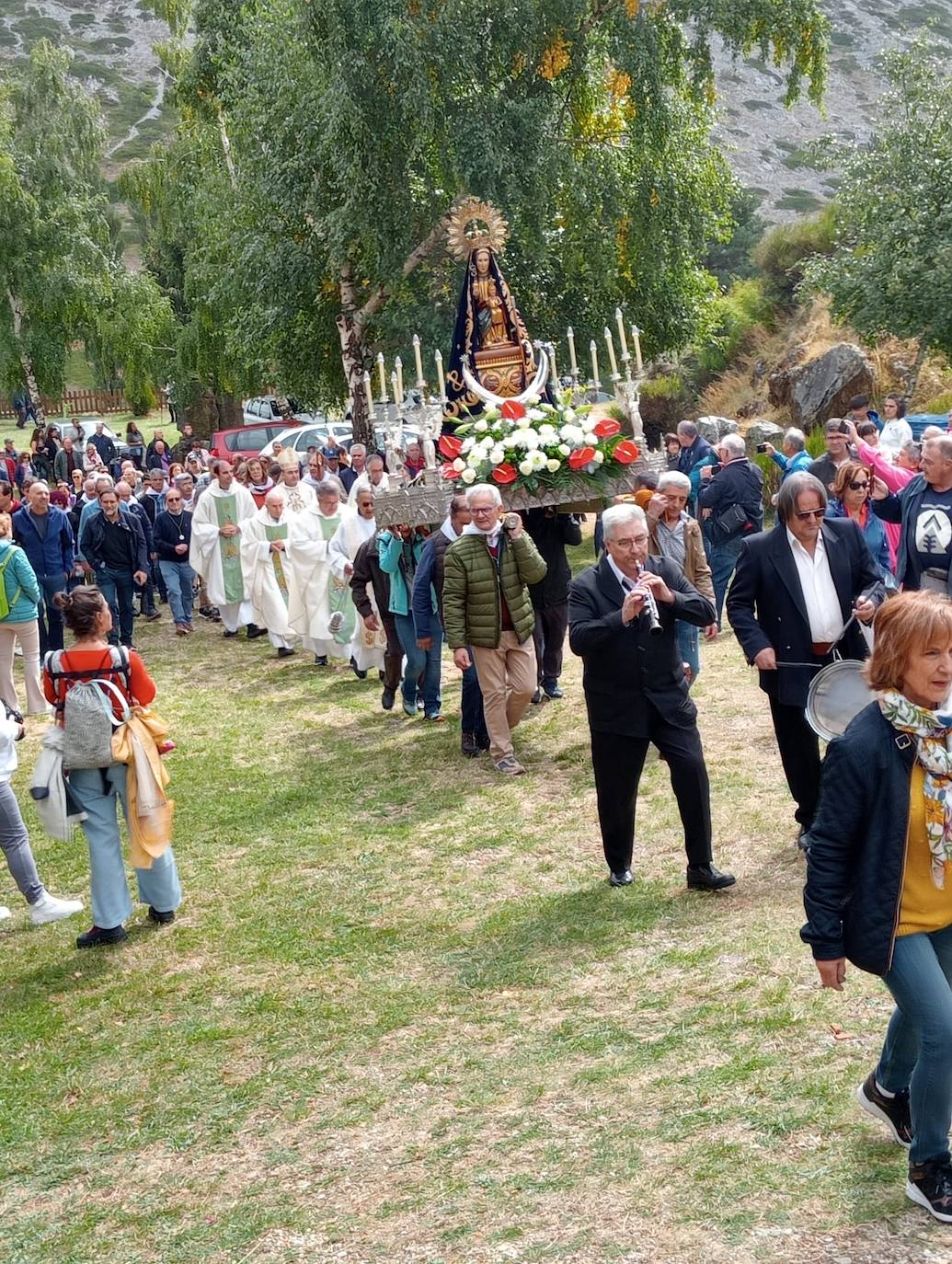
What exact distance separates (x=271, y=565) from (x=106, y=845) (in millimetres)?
8417

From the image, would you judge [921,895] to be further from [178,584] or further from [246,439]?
[246,439]

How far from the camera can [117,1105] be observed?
5.77 metres

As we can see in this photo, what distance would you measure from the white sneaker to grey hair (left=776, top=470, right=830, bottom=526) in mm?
4481

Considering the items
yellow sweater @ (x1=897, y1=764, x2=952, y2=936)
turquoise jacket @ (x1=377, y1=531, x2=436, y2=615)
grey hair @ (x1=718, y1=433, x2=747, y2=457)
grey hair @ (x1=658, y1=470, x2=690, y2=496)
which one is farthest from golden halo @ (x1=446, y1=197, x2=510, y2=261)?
yellow sweater @ (x1=897, y1=764, x2=952, y2=936)

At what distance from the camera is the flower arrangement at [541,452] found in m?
10.9

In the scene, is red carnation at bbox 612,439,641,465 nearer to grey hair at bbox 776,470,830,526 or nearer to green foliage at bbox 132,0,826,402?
grey hair at bbox 776,470,830,526

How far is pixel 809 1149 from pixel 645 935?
88.7 inches

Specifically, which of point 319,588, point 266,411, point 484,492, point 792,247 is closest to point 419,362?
point 319,588

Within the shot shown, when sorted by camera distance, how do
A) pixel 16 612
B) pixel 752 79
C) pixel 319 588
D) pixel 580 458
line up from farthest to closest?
1. pixel 752 79
2. pixel 319 588
3. pixel 16 612
4. pixel 580 458

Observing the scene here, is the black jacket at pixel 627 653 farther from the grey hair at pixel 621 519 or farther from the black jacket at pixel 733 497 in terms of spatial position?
the black jacket at pixel 733 497

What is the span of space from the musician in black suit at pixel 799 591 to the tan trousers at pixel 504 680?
9.69ft

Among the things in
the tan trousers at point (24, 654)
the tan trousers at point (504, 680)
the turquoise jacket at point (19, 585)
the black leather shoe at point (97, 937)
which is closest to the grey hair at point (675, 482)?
the tan trousers at point (504, 680)

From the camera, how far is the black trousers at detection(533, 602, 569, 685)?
449 inches

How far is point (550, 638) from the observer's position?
11.7 metres
